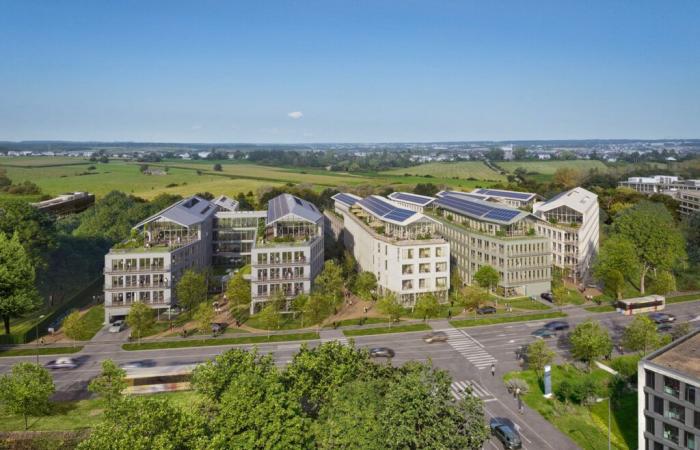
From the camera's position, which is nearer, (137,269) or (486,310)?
(137,269)

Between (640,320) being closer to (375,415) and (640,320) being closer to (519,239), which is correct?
(519,239)

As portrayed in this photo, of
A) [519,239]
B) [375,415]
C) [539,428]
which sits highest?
[519,239]

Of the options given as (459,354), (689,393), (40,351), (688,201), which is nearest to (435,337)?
(459,354)

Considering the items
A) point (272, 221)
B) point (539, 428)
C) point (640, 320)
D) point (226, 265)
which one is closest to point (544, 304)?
point (640, 320)

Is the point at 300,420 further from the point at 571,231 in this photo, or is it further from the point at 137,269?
the point at 571,231

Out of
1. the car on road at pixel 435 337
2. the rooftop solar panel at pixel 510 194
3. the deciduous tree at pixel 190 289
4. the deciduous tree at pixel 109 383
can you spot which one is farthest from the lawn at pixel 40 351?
the rooftop solar panel at pixel 510 194

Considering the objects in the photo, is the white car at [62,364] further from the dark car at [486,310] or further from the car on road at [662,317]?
the car on road at [662,317]
